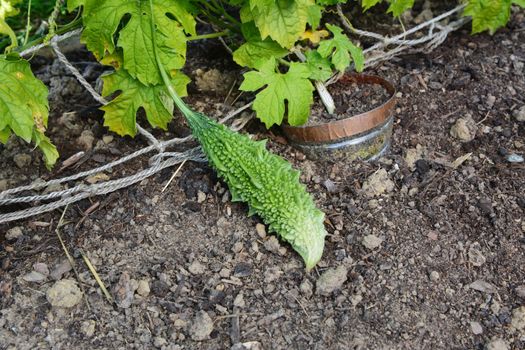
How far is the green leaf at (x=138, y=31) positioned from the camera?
2980 millimetres

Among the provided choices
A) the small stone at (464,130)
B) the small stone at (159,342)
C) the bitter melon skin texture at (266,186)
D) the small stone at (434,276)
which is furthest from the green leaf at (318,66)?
the small stone at (159,342)

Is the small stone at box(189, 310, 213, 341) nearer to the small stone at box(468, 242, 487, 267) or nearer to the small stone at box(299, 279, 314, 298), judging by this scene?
the small stone at box(299, 279, 314, 298)

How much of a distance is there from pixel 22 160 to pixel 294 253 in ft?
5.03

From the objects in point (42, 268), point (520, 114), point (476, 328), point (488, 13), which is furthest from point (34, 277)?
point (488, 13)

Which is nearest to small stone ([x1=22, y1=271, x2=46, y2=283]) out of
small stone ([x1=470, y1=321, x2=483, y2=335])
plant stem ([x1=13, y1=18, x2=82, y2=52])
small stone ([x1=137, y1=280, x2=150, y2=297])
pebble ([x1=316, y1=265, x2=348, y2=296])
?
small stone ([x1=137, y1=280, x2=150, y2=297])

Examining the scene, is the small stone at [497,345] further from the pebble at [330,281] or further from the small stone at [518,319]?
the pebble at [330,281]

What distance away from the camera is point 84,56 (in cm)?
414

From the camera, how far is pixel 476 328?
2.69 meters

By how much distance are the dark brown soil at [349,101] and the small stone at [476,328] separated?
119 centimetres

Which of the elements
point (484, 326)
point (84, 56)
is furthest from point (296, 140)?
point (84, 56)

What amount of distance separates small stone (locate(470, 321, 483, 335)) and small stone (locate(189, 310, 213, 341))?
Result: 1.08m

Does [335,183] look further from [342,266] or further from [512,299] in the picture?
[512,299]

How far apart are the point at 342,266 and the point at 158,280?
31.8 inches

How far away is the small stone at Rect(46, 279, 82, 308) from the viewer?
→ 9.07ft
